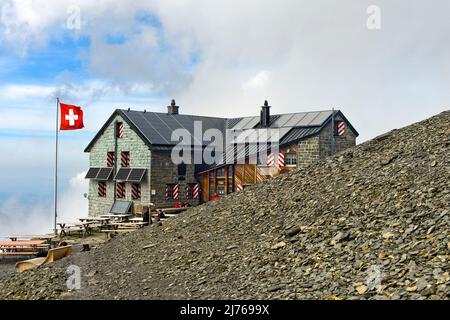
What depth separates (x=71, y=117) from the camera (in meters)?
32.2

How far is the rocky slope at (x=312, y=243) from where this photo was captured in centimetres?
1109

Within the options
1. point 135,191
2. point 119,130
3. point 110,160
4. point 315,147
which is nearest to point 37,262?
point 135,191

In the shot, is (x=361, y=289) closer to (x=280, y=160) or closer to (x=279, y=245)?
(x=279, y=245)

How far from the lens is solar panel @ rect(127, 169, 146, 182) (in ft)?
122

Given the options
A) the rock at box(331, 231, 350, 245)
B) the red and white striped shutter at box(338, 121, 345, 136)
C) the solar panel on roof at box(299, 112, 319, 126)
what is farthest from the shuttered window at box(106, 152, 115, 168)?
the rock at box(331, 231, 350, 245)

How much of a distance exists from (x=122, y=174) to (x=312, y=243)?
27.4 m

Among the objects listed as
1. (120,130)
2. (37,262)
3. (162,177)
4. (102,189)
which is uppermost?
(120,130)

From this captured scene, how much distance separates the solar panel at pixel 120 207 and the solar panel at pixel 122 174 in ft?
5.65

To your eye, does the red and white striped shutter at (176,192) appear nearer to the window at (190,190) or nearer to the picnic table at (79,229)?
the window at (190,190)

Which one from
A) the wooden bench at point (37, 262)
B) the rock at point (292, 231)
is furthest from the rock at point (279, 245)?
the wooden bench at point (37, 262)

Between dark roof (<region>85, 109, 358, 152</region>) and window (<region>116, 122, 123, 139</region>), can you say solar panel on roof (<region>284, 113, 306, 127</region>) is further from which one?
window (<region>116, 122, 123, 139</region>)

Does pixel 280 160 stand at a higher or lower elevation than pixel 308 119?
lower

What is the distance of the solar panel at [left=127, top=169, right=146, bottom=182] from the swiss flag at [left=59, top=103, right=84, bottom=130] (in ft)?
20.9
